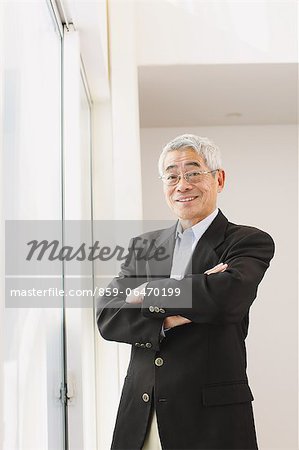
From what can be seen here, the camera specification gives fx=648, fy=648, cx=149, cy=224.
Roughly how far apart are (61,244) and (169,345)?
1.88 feet

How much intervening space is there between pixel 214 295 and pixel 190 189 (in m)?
0.39

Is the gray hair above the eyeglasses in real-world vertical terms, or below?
above

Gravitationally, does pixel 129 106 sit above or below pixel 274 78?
below

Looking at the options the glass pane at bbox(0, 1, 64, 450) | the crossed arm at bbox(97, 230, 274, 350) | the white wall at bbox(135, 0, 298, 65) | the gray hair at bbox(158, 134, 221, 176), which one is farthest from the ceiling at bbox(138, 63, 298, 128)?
the crossed arm at bbox(97, 230, 274, 350)

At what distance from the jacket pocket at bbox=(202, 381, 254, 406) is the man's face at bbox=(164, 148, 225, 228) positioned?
0.53 meters

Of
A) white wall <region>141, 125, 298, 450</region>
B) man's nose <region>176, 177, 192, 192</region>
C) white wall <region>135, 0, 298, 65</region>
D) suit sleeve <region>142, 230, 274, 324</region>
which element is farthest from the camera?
white wall <region>141, 125, 298, 450</region>

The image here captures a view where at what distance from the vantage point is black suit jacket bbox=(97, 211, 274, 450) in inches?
73.1

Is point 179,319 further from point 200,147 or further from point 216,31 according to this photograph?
point 216,31

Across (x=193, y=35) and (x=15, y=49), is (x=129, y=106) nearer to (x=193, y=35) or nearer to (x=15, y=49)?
(x=193, y=35)

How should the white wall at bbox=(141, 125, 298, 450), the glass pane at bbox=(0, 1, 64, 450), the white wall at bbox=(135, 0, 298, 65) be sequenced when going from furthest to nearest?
the white wall at bbox=(141, 125, 298, 450), the white wall at bbox=(135, 0, 298, 65), the glass pane at bbox=(0, 1, 64, 450)

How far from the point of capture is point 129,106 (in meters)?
3.23

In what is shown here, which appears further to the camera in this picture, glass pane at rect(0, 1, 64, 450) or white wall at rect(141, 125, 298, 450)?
white wall at rect(141, 125, 298, 450)

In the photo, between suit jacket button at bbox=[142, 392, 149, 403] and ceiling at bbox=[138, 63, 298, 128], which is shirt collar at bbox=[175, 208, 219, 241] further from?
ceiling at bbox=[138, 63, 298, 128]

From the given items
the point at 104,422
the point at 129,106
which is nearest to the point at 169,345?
the point at 104,422
